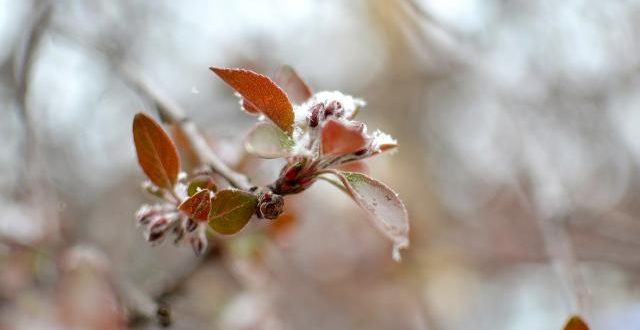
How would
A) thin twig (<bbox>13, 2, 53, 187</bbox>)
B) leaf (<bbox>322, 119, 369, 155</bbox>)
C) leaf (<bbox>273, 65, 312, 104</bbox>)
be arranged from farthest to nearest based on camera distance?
thin twig (<bbox>13, 2, 53, 187</bbox>) < leaf (<bbox>273, 65, 312, 104</bbox>) < leaf (<bbox>322, 119, 369, 155</bbox>)

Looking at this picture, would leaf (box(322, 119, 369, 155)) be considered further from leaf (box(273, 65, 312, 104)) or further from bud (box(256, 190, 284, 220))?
leaf (box(273, 65, 312, 104))

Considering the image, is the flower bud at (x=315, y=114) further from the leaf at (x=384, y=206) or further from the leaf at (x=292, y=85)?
the leaf at (x=292, y=85)

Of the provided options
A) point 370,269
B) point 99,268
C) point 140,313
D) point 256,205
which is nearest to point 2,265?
point 99,268

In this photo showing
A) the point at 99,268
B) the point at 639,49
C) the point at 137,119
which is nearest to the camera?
the point at 137,119

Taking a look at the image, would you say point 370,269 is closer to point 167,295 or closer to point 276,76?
point 167,295

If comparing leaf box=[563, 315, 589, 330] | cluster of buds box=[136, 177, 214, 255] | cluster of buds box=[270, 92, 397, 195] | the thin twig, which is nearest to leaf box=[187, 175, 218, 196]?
cluster of buds box=[136, 177, 214, 255]

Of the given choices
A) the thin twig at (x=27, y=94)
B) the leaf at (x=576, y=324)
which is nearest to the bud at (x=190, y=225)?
the leaf at (x=576, y=324)

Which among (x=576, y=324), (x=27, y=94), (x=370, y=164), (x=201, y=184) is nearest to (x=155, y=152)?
(x=201, y=184)
